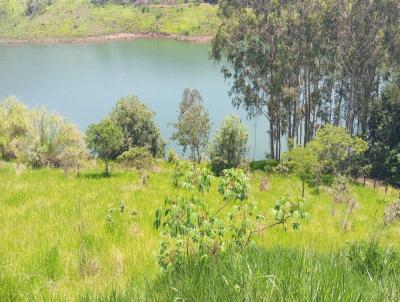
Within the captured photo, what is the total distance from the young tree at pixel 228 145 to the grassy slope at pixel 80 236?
1332 cm

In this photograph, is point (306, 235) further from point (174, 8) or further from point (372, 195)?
point (174, 8)

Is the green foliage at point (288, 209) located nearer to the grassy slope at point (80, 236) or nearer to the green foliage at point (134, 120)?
the grassy slope at point (80, 236)

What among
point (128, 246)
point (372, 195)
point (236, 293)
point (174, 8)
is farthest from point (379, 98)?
point (174, 8)

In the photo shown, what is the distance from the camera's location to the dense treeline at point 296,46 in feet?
103

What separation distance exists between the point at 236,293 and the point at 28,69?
4637 inches

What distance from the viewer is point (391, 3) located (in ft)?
106

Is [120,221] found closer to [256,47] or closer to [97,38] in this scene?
[256,47]

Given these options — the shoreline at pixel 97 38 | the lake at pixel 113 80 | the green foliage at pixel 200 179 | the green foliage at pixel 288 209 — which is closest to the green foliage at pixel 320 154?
the green foliage at pixel 288 209

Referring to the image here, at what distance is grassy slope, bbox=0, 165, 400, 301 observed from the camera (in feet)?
14.5

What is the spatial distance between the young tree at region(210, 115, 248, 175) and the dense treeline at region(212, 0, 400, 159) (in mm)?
4725

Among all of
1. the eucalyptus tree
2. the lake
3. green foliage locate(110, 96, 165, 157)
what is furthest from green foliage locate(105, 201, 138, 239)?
the lake

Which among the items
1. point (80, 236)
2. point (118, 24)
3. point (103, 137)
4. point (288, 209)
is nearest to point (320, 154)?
point (103, 137)

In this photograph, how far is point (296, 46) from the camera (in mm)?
33625

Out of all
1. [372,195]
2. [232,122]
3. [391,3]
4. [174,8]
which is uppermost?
[174,8]
